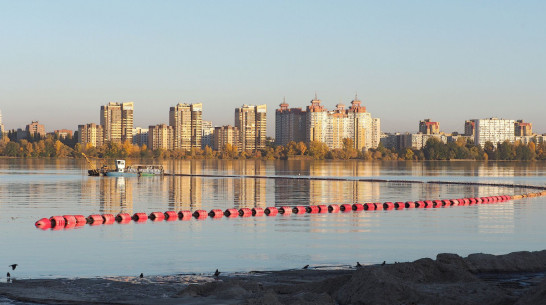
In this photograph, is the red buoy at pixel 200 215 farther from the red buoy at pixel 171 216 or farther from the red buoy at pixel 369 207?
the red buoy at pixel 369 207

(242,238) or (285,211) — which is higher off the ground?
(285,211)

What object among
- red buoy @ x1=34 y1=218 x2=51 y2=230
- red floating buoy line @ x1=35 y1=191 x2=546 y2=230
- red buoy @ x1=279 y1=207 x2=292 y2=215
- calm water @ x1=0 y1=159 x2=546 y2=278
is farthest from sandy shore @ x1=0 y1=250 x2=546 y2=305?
red buoy @ x1=279 y1=207 x2=292 y2=215

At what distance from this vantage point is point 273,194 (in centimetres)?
7006

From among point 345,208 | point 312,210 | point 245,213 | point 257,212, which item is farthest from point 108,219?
point 345,208

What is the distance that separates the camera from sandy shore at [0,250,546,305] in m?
18.9

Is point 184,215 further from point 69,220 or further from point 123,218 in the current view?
point 69,220

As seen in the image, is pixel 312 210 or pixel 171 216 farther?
pixel 312 210

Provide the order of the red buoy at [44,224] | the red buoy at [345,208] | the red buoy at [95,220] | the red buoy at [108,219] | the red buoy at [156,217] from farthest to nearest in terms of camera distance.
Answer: the red buoy at [345,208] → the red buoy at [156,217] → the red buoy at [108,219] → the red buoy at [95,220] → the red buoy at [44,224]

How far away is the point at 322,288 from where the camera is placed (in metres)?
20.8

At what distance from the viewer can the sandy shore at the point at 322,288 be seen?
18.9 meters

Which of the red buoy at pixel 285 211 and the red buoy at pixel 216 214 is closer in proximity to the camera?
the red buoy at pixel 216 214

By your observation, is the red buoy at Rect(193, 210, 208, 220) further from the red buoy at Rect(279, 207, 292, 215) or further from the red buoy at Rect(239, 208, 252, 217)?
the red buoy at Rect(279, 207, 292, 215)

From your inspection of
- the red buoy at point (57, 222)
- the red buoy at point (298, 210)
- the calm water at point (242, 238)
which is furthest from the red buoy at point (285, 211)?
the red buoy at point (57, 222)

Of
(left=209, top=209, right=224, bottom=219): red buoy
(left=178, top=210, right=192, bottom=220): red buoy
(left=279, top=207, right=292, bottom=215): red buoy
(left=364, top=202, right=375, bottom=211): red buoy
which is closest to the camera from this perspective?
(left=178, top=210, right=192, bottom=220): red buoy
